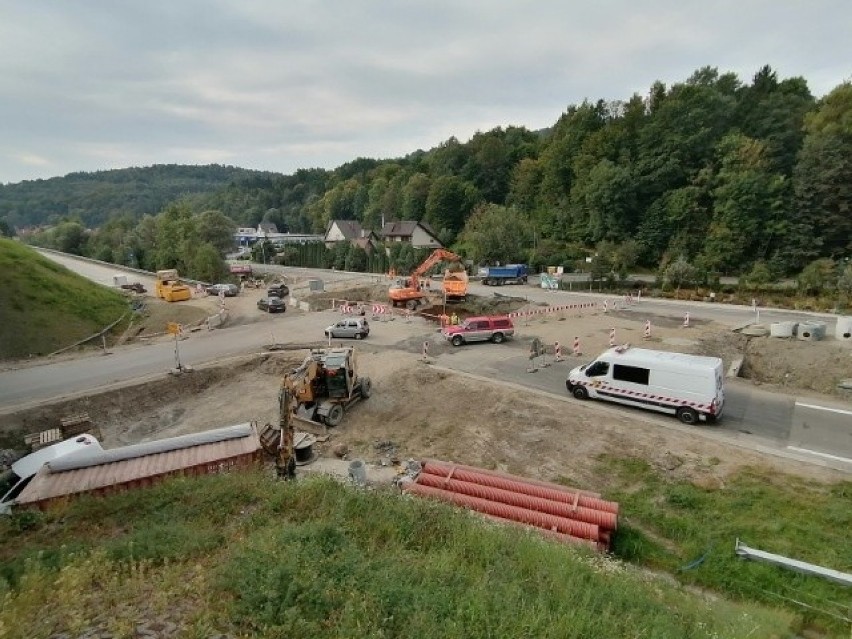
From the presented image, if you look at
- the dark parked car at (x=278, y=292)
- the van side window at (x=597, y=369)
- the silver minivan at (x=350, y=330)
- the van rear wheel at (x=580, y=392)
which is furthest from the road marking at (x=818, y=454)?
the dark parked car at (x=278, y=292)

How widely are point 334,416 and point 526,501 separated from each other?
8.90m

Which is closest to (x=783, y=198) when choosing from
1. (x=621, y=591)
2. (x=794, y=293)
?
(x=794, y=293)

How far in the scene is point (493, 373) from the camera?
69.6ft

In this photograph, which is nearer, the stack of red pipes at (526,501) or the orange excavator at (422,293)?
the stack of red pipes at (526,501)

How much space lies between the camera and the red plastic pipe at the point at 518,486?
34.4ft

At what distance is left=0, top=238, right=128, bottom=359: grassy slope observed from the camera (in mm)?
26625

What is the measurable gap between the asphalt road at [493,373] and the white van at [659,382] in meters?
0.48

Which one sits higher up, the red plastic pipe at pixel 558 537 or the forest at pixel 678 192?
the forest at pixel 678 192

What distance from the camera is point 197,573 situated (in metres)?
6.52

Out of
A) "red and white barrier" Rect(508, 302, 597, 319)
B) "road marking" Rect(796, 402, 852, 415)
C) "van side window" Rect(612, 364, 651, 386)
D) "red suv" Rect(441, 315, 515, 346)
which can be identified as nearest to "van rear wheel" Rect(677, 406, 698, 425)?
"van side window" Rect(612, 364, 651, 386)

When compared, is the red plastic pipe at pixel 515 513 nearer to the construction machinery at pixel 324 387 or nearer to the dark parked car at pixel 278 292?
the construction machinery at pixel 324 387

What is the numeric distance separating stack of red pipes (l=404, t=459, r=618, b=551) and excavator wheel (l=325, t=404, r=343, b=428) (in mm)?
5924

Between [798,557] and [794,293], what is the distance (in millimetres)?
33774

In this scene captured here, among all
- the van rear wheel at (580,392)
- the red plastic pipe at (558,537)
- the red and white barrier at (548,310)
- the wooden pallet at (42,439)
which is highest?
the red and white barrier at (548,310)
